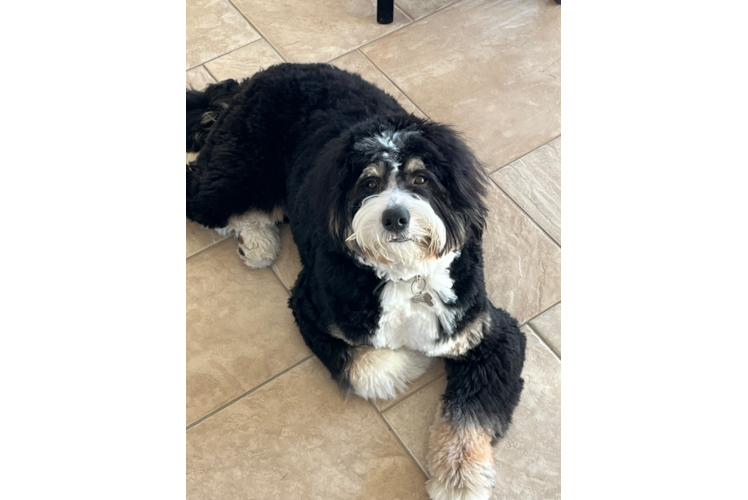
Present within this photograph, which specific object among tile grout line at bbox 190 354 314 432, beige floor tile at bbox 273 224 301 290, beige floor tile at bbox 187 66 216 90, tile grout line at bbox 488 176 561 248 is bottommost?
tile grout line at bbox 190 354 314 432

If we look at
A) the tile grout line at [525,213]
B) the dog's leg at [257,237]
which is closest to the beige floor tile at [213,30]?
the dog's leg at [257,237]

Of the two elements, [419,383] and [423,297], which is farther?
[419,383]

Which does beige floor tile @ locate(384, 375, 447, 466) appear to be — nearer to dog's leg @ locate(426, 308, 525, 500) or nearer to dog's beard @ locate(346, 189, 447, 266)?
Result: dog's leg @ locate(426, 308, 525, 500)

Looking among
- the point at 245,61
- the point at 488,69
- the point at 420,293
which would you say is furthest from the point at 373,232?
the point at 245,61

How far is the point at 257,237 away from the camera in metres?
2.56

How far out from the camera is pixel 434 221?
5.76 feet

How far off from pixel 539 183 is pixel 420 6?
4.06 ft

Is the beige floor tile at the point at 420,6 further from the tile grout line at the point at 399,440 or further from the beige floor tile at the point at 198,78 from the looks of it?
the tile grout line at the point at 399,440

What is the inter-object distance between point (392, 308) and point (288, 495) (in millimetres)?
627

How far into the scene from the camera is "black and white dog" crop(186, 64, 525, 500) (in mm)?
1791

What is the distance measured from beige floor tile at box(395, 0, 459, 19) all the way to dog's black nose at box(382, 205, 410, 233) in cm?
199

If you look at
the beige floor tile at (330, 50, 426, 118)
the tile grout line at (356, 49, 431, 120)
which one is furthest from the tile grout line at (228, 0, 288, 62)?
the tile grout line at (356, 49, 431, 120)

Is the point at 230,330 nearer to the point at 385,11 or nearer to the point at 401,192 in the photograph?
the point at 401,192
